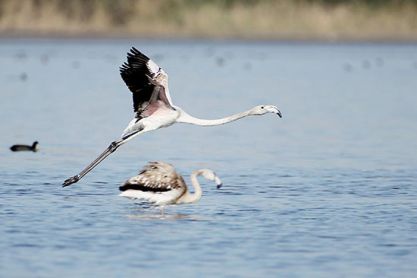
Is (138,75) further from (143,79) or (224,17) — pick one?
(224,17)

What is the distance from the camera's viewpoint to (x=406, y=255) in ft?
31.1

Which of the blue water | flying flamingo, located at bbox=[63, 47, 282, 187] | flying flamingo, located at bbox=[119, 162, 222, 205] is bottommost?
the blue water

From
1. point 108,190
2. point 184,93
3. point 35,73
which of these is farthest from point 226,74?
point 108,190

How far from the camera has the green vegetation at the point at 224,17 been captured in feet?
152

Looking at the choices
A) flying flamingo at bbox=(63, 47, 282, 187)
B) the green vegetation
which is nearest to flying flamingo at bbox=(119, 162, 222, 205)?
flying flamingo at bbox=(63, 47, 282, 187)

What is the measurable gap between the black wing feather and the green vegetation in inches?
1315

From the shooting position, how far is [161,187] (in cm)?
1129

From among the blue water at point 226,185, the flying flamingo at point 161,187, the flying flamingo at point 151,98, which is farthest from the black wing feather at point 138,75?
the flying flamingo at point 161,187

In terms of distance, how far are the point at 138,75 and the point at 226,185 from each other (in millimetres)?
1476

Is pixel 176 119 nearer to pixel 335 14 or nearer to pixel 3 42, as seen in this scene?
pixel 335 14

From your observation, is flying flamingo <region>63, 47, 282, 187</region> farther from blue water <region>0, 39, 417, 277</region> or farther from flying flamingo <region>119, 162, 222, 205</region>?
flying flamingo <region>119, 162, 222, 205</region>

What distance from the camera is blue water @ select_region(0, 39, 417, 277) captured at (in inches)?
366

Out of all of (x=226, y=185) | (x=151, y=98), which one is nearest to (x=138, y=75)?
(x=151, y=98)

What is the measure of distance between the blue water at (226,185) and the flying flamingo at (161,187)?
0.54ft
